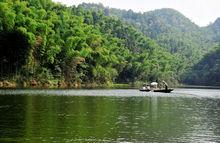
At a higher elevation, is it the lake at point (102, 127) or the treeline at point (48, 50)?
the treeline at point (48, 50)

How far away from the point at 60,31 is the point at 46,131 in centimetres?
12367

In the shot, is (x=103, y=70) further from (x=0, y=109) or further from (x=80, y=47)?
(x=0, y=109)

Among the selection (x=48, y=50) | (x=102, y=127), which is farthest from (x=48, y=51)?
(x=102, y=127)

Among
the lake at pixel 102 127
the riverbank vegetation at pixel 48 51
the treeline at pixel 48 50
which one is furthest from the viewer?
the treeline at pixel 48 50

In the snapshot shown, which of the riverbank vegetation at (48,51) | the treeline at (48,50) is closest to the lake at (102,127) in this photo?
the riverbank vegetation at (48,51)

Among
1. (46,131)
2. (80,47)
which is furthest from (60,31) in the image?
(46,131)

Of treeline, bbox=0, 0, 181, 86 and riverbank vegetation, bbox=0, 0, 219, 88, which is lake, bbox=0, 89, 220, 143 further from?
treeline, bbox=0, 0, 181, 86

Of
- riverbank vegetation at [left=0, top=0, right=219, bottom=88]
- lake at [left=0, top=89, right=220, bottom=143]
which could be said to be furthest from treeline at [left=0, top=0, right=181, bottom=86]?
lake at [left=0, top=89, right=220, bottom=143]

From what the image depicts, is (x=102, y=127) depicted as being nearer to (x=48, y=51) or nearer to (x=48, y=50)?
(x=48, y=51)

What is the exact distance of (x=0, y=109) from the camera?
47812mm

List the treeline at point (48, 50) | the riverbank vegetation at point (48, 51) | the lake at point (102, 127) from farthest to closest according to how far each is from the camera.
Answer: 1. the treeline at point (48, 50)
2. the riverbank vegetation at point (48, 51)
3. the lake at point (102, 127)

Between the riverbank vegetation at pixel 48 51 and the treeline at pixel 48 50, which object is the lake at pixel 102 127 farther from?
the treeline at pixel 48 50

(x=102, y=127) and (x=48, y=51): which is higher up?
(x=48, y=51)

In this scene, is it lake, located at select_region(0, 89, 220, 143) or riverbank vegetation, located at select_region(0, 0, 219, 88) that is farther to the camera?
riverbank vegetation, located at select_region(0, 0, 219, 88)
